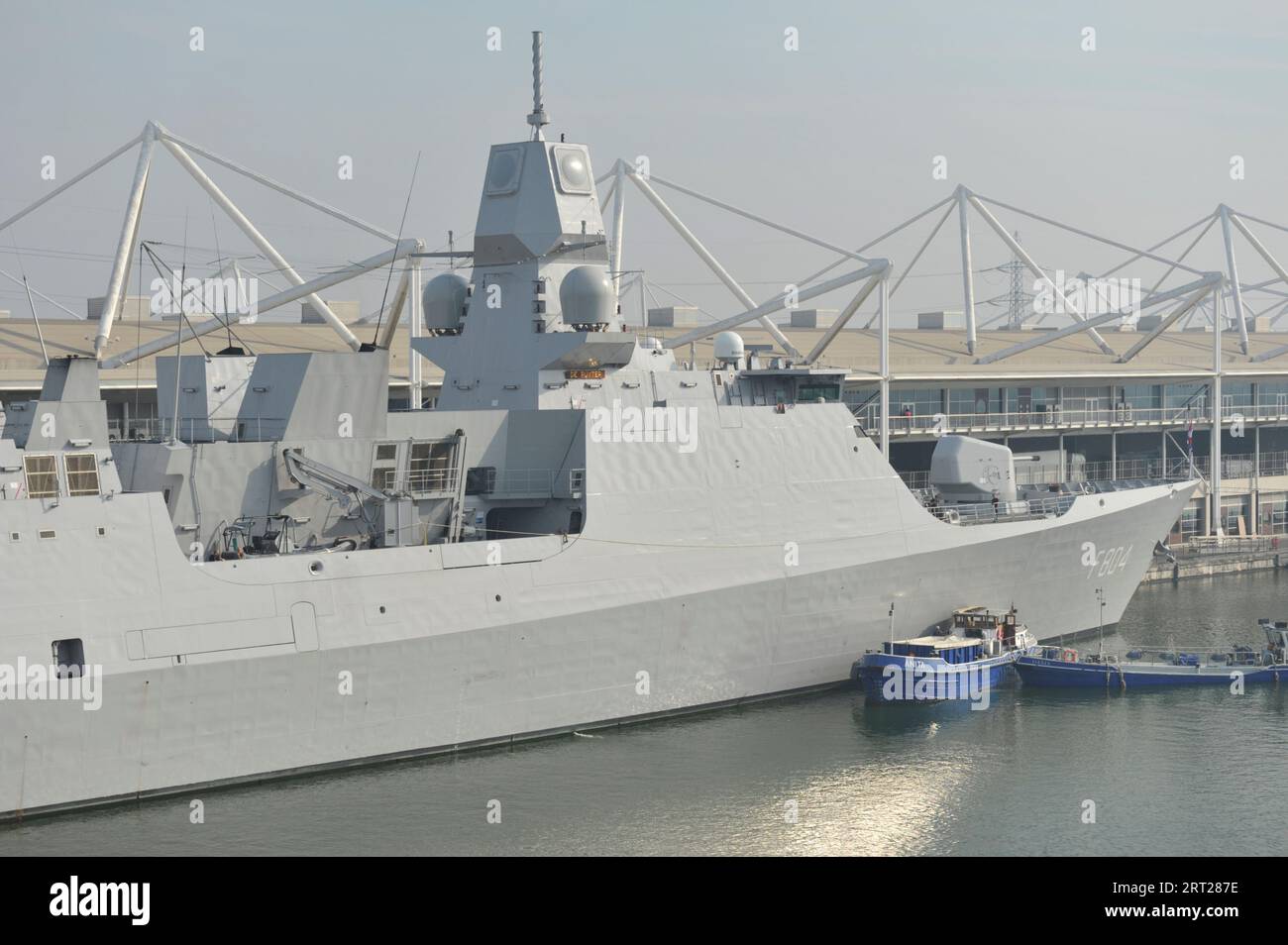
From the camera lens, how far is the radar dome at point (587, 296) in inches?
984

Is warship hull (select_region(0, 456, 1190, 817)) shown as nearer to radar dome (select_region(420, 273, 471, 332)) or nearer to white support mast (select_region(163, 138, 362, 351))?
radar dome (select_region(420, 273, 471, 332))

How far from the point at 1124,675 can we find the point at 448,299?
14.2m

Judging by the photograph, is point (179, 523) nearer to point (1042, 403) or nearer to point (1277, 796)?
point (1277, 796)

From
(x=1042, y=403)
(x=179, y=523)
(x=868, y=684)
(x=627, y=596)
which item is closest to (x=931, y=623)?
(x=868, y=684)

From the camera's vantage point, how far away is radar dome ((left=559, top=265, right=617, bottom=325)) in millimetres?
24984

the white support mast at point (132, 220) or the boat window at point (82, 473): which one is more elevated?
the white support mast at point (132, 220)

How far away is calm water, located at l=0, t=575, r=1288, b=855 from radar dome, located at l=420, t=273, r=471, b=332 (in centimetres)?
840

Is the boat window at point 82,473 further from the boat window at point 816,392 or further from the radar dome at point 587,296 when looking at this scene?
the boat window at point 816,392

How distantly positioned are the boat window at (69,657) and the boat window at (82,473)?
199 centimetres

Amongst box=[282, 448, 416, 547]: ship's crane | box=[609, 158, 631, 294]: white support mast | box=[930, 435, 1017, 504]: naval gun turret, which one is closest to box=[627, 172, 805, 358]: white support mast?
box=[609, 158, 631, 294]: white support mast

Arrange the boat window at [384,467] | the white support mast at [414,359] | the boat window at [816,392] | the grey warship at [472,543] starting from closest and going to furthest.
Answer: the grey warship at [472,543] → the boat window at [384,467] → the boat window at [816,392] → the white support mast at [414,359]

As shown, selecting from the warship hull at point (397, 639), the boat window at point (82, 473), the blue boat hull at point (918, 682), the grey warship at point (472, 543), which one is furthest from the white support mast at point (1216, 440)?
the boat window at point (82, 473)

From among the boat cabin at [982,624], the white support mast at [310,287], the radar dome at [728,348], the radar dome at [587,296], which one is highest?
the white support mast at [310,287]

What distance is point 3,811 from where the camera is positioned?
61.9 feet
